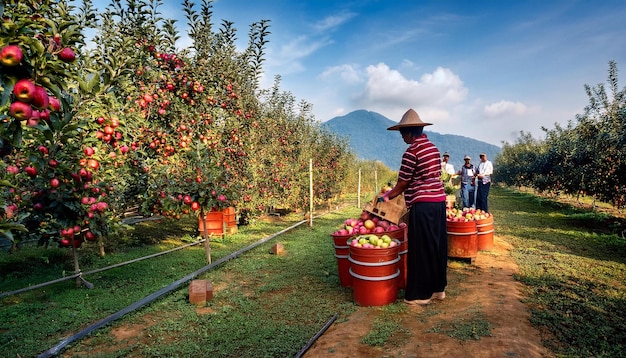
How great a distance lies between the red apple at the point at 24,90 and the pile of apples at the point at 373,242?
3732 millimetres

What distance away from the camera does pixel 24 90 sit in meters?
1.61

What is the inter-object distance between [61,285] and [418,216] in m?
5.52

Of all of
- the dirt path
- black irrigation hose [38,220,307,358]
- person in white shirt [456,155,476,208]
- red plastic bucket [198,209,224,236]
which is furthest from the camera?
person in white shirt [456,155,476,208]

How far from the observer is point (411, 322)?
4.07 metres

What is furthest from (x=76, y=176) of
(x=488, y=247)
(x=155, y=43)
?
(x=488, y=247)

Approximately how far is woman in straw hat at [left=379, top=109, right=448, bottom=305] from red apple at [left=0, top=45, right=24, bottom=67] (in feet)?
12.7

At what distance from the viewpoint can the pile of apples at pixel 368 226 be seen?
16.5 feet

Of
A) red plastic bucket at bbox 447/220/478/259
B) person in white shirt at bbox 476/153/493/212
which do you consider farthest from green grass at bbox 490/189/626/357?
person in white shirt at bbox 476/153/493/212

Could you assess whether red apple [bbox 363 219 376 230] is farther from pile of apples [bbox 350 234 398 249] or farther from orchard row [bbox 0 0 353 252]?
orchard row [bbox 0 0 353 252]

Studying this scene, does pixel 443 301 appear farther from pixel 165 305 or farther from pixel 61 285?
pixel 61 285

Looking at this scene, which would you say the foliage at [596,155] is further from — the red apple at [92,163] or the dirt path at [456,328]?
the red apple at [92,163]

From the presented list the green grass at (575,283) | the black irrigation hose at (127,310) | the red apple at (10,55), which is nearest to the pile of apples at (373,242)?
the green grass at (575,283)

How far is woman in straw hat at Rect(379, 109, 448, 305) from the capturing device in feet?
15.0

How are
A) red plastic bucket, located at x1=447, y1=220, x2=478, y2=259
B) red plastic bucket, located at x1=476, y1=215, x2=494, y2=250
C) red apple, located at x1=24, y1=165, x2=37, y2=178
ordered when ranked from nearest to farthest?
red apple, located at x1=24, y1=165, x2=37, y2=178, red plastic bucket, located at x1=447, y1=220, x2=478, y2=259, red plastic bucket, located at x1=476, y1=215, x2=494, y2=250
